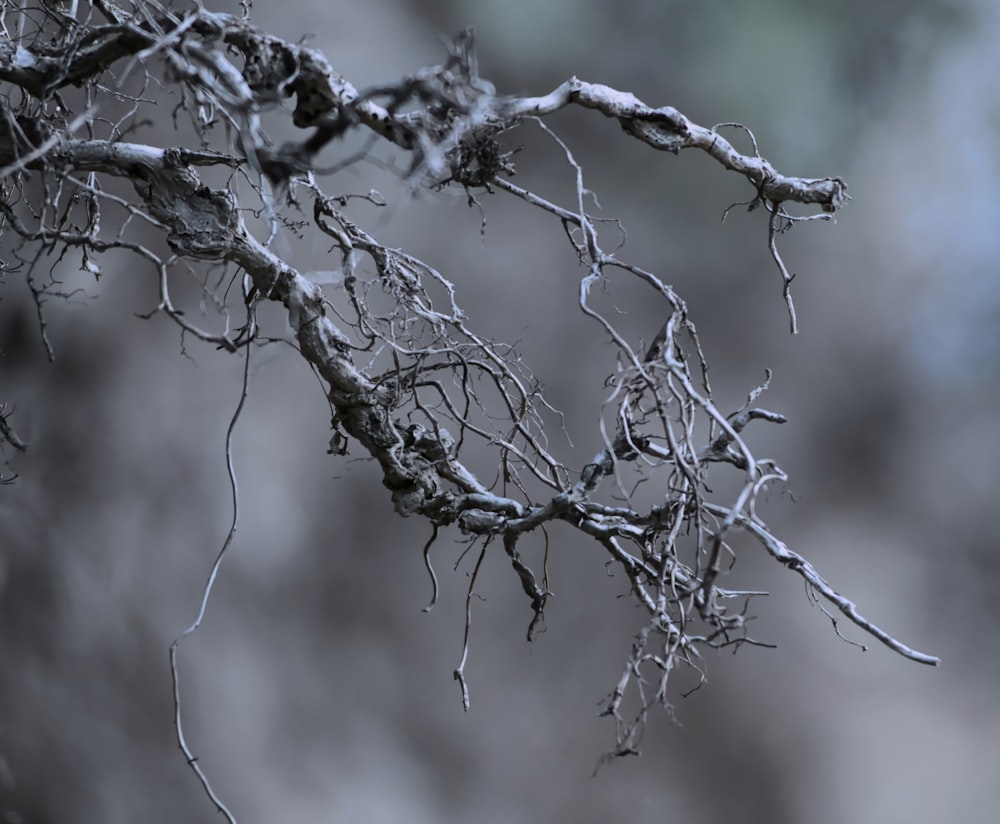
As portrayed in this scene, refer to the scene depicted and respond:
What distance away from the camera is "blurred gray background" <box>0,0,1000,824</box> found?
201 centimetres

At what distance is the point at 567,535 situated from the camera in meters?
2.18

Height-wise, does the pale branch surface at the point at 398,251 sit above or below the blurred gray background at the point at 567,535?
below

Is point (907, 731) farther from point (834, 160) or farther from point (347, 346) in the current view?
point (347, 346)

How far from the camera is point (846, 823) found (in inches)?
83.0

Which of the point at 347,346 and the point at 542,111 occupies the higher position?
the point at 542,111

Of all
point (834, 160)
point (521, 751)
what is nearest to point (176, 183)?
point (521, 751)

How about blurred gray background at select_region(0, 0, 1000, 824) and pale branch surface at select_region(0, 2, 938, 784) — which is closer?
pale branch surface at select_region(0, 2, 938, 784)

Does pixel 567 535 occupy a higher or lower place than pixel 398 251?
higher

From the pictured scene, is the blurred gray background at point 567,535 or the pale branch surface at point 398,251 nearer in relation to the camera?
the pale branch surface at point 398,251

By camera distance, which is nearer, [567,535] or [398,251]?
[398,251]

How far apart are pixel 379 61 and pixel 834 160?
1073mm

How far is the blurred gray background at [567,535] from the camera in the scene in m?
2.01

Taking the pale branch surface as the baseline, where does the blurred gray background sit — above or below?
above

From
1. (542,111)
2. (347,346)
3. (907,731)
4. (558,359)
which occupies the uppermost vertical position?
(558,359)
